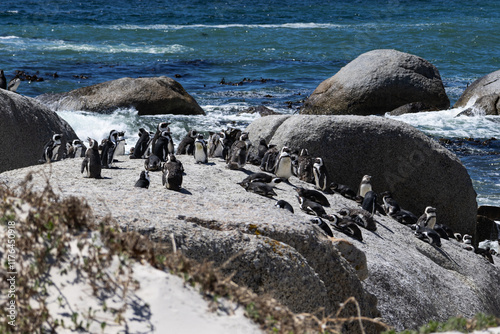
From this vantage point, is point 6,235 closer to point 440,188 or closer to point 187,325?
point 187,325

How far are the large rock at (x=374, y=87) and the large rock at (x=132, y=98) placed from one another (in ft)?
14.4

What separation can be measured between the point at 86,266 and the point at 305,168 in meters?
7.86

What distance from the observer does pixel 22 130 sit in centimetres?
1134

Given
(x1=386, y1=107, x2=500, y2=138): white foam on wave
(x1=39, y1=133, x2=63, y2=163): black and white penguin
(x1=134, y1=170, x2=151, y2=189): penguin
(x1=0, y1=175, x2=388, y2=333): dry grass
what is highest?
(x1=0, y1=175, x2=388, y2=333): dry grass

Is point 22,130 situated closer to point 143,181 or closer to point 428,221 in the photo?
point 143,181

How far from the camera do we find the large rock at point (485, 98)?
22.8m

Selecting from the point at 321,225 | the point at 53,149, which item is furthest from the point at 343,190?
the point at 53,149

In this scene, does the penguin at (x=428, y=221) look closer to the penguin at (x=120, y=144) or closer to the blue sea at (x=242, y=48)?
the blue sea at (x=242, y=48)

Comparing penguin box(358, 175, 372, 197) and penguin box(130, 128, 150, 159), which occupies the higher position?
penguin box(130, 128, 150, 159)

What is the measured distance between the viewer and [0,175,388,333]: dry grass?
345cm

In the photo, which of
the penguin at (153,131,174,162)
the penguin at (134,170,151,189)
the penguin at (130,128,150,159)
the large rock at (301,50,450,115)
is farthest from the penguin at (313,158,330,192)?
the large rock at (301,50,450,115)

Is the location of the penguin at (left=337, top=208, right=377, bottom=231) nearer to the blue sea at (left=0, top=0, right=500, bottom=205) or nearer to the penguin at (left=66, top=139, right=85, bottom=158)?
the penguin at (left=66, top=139, right=85, bottom=158)

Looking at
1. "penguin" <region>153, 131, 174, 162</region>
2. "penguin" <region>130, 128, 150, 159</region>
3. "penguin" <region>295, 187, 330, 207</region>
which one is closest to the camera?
Result: "penguin" <region>295, 187, 330, 207</region>

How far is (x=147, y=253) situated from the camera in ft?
12.7
